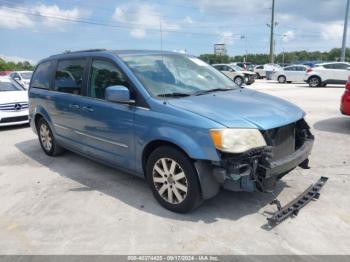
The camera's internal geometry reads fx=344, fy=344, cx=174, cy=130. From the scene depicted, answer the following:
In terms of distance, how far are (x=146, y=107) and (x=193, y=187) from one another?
1.08 meters

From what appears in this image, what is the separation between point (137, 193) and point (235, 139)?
5.71 ft

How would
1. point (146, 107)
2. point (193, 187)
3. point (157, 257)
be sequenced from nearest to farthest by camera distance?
point (157, 257), point (193, 187), point (146, 107)

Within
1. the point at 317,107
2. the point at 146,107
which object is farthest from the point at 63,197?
the point at 317,107

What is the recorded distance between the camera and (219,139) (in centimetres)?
335

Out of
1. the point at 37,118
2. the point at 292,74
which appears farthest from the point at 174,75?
the point at 292,74

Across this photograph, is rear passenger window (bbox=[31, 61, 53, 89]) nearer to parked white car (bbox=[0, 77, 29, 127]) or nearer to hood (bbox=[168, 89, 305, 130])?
parked white car (bbox=[0, 77, 29, 127])

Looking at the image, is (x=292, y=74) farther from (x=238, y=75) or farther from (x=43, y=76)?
(x=43, y=76)

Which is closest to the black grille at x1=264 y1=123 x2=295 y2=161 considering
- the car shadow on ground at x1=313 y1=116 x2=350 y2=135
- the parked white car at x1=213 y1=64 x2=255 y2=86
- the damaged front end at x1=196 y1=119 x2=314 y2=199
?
the damaged front end at x1=196 y1=119 x2=314 y2=199

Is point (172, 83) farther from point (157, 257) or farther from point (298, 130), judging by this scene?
point (157, 257)

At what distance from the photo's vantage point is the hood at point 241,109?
11.5ft

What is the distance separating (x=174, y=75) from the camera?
4.44 metres

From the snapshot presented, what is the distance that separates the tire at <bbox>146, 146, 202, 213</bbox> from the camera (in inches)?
141

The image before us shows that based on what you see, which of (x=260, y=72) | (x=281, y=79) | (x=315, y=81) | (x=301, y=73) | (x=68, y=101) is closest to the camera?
(x=68, y=101)

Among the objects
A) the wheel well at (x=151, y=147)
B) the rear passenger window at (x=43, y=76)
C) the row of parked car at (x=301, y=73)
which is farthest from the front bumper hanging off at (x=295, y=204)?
the row of parked car at (x=301, y=73)
